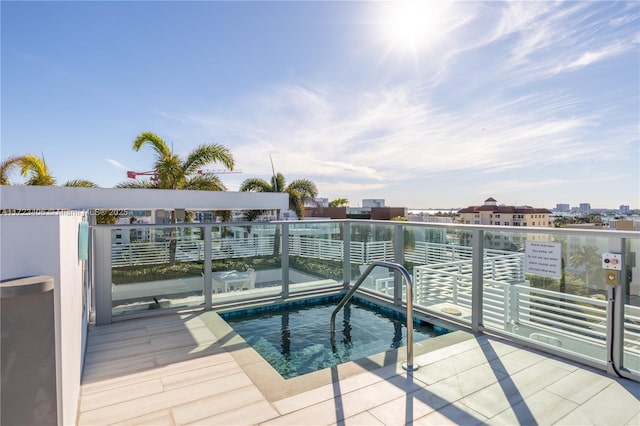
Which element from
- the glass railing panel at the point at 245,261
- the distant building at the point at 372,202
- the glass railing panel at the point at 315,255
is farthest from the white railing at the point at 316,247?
the distant building at the point at 372,202

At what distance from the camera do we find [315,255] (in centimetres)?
617

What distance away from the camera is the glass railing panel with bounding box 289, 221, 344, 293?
5.91 meters

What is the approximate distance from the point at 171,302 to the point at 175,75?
8.11 metres

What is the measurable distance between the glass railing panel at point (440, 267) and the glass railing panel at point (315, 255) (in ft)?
4.81

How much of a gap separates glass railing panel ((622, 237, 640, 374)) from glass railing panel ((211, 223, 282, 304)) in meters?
4.41

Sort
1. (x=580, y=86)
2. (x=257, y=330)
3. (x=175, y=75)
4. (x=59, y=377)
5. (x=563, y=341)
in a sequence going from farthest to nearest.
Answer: (x=175, y=75) → (x=580, y=86) → (x=257, y=330) → (x=563, y=341) → (x=59, y=377)

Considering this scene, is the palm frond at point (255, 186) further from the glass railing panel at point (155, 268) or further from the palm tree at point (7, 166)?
the glass railing panel at point (155, 268)

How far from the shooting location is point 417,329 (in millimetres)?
4590

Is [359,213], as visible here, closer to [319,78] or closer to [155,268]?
[319,78]

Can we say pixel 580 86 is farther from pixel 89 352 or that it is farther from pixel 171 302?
pixel 89 352

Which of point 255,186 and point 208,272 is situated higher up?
point 255,186

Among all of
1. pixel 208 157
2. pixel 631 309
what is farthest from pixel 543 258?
pixel 208 157

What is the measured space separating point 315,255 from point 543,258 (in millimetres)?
3633

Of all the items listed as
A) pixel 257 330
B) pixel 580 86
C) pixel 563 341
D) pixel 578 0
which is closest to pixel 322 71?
pixel 578 0
